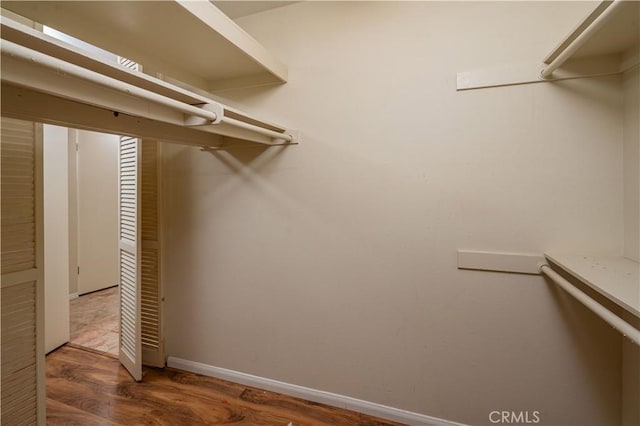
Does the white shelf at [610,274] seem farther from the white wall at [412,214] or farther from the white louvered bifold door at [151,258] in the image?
the white louvered bifold door at [151,258]

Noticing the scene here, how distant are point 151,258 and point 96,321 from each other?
1574 mm

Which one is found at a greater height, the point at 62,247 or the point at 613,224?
the point at 613,224

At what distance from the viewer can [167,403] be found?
6.30ft

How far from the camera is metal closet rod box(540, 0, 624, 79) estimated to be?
2.96 ft

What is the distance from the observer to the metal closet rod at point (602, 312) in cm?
81

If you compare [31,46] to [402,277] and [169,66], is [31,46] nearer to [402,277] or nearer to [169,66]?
[169,66]

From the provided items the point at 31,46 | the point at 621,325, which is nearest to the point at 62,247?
the point at 31,46

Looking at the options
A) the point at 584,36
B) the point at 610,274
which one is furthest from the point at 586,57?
the point at 610,274

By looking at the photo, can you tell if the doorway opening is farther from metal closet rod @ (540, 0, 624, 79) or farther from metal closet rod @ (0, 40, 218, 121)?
metal closet rod @ (540, 0, 624, 79)

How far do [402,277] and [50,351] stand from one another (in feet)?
9.76

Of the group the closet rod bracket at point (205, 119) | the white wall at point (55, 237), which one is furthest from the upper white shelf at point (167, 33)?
the white wall at point (55, 237)

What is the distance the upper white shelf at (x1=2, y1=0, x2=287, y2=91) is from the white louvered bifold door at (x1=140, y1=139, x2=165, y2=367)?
2.34ft

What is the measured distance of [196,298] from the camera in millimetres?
2244

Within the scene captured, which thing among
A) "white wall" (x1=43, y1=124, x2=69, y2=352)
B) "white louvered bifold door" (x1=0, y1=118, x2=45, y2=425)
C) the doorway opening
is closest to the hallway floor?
the doorway opening
